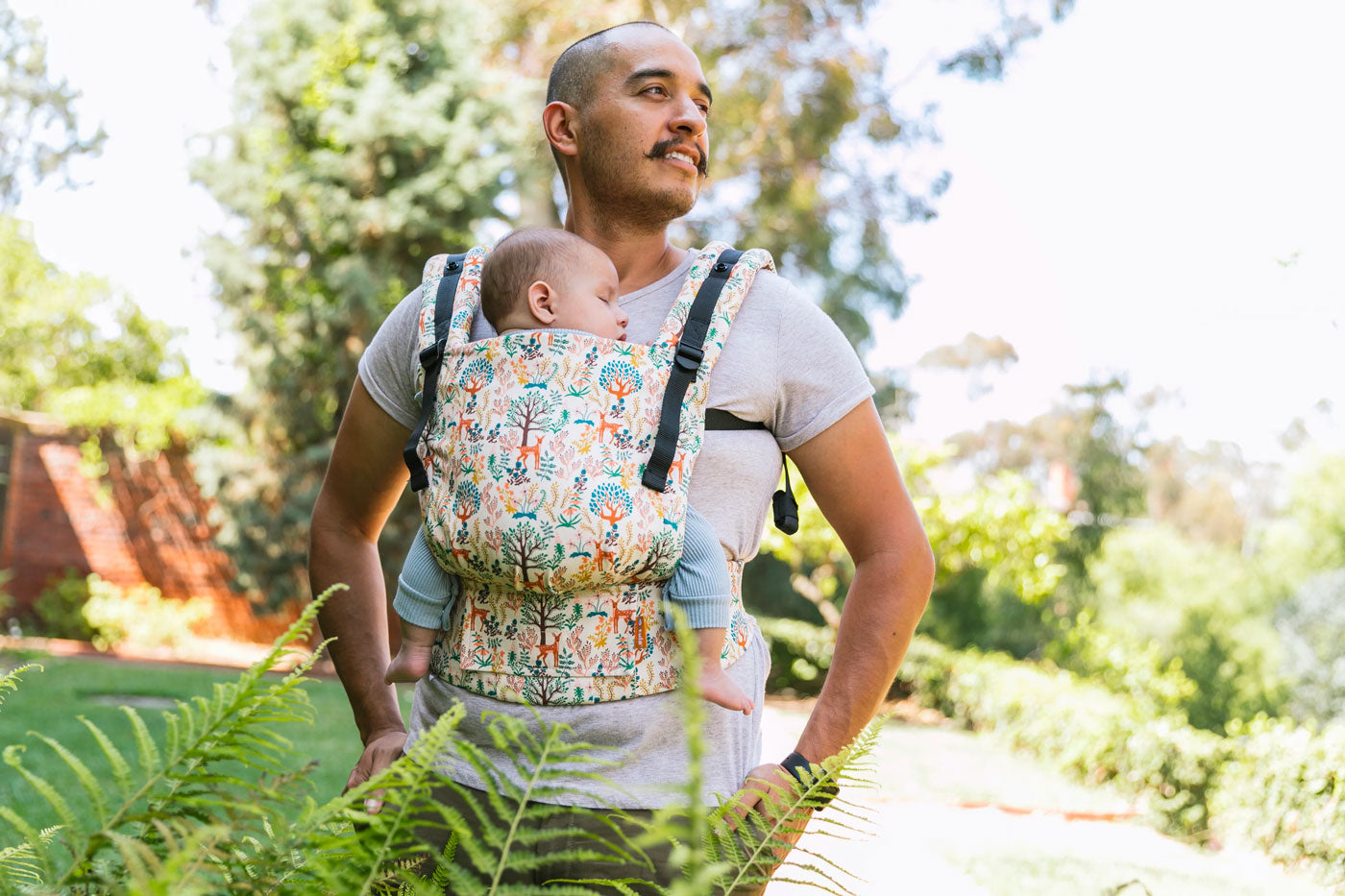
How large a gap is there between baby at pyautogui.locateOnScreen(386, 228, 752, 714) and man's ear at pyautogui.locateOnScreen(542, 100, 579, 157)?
22 cm

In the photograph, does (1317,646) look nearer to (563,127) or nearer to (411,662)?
(563,127)

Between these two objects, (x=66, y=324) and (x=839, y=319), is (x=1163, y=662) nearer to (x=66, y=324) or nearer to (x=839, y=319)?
(x=839, y=319)

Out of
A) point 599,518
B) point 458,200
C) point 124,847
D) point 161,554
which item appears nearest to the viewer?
point 124,847

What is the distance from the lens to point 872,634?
1845mm

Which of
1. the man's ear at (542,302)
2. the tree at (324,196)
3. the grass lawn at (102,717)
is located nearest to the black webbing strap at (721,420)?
the man's ear at (542,302)

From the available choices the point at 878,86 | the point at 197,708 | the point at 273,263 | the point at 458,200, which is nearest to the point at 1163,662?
the point at 878,86

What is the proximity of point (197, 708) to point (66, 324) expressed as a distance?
1075 inches

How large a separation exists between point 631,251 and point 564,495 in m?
0.67

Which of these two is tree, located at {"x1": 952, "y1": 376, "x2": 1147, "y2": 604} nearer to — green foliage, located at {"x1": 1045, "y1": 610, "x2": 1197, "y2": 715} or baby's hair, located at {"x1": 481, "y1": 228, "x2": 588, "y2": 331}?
green foliage, located at {"x1": 1045, "y1": 610, "x2": 1197, "y2": 715}

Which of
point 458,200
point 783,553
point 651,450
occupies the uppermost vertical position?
point 458,200

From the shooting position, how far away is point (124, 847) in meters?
0.48

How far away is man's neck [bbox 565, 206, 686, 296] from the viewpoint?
2.01 m

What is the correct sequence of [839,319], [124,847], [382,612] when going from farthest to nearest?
1. [839,319]
2. [382,612]
3. [124,847]

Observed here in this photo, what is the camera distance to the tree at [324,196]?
546 inches
